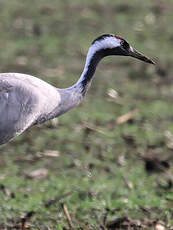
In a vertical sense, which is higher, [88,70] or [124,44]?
[124,44]

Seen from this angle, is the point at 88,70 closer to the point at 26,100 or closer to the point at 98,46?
the point at 98,46

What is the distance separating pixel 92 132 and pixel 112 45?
104 inches

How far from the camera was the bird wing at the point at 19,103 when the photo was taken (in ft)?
18.8

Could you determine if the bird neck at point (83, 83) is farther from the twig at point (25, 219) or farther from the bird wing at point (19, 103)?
the twig at point (25, 219)

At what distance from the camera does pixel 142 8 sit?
1373cm

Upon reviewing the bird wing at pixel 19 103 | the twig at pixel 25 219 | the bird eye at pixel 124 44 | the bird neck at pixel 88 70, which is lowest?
the twig at pixel 25 219

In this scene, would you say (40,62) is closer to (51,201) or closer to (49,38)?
(49,38)

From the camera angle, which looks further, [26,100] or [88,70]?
[88,70]

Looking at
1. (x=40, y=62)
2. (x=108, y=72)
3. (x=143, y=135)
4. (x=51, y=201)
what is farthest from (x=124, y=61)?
(x=51, y=201)

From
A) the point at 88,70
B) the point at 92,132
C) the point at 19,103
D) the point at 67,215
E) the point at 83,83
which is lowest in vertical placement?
the point at 92,132

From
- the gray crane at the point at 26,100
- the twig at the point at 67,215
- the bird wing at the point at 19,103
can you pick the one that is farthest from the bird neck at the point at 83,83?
the twig at the point at 67,215

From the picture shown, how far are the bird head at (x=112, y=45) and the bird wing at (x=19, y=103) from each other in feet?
2.01

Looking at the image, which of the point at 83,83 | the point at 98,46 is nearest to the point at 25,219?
the point at 83,83

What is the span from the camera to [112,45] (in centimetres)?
602
